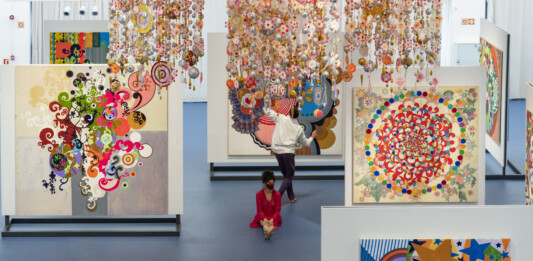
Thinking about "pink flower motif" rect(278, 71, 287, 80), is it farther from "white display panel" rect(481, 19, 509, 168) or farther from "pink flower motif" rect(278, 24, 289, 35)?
"white display panel" rect(481, 19, 509, 168)

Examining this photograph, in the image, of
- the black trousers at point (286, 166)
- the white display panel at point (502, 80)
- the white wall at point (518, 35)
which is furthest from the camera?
the white wall at point (518, 35)

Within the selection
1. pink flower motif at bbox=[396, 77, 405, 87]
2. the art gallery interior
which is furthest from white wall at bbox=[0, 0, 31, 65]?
pink flower motif at bbox=[396, 77, 405, 87]

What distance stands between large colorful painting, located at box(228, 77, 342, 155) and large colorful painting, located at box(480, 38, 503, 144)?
208 centimetres

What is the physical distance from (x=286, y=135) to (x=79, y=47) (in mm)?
4434

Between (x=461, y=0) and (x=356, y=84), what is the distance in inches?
391

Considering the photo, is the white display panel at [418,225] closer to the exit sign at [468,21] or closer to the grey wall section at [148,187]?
the grey wall section at [148,187]

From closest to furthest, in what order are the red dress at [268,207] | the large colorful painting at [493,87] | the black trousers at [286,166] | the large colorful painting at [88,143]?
1. the large colorful painting at [88,143]
2. the red dress at [268,207]
3. the black trousers at [286,166]
4. the large colorful painting at [493,87]

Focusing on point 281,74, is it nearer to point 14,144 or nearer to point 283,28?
point 283,28

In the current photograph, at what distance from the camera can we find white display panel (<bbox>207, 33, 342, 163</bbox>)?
1068 centimetres

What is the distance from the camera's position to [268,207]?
8.79 metres

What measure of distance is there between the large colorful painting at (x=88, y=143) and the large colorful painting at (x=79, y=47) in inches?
166

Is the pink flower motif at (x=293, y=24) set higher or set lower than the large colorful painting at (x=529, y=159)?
higher

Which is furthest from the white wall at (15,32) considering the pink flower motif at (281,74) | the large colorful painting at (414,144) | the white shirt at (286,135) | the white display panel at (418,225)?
the white display panel at (418,225)

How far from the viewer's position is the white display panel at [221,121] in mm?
10680
